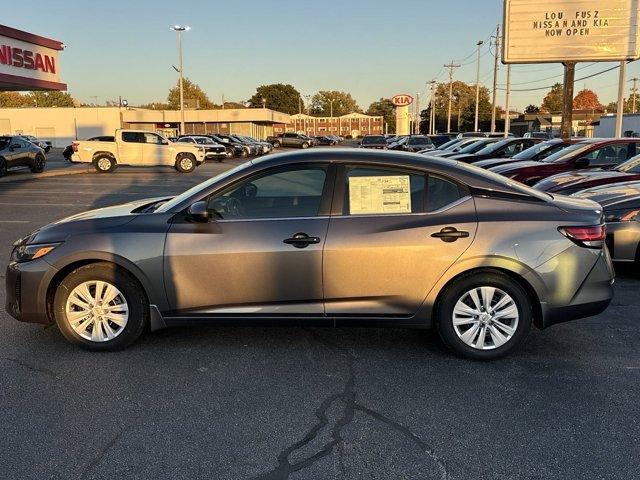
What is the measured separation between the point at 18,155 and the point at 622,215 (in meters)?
22.0

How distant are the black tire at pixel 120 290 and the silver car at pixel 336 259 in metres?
0.01

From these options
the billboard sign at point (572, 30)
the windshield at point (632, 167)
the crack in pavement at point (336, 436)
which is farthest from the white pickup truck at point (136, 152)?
the crack in pavement at point (336, 436)

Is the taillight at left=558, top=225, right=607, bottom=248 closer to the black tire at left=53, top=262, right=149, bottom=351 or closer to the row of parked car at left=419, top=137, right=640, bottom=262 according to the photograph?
the row of parked car at left=419, top=137, right=640, bottom=262

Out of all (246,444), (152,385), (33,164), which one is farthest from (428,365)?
(33,164)

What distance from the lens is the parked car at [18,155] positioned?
21.4m

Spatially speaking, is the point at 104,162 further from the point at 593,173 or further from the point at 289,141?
the point at 289,141

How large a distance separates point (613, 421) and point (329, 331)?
90.7 inches

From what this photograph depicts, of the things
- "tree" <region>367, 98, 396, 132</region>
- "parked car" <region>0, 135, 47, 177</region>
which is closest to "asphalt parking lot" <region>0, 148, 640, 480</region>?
"parked car" <region>0, 135, 47, 177</region>

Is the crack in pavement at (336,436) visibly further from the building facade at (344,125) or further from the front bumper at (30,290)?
the building facade at (344,125)

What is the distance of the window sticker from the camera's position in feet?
14.0

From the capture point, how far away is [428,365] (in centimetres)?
422

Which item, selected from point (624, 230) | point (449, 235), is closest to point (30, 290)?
point (449, 235)

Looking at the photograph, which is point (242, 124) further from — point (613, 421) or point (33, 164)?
point (613, 421)

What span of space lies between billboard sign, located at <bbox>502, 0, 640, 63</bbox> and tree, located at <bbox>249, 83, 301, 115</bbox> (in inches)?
5161
